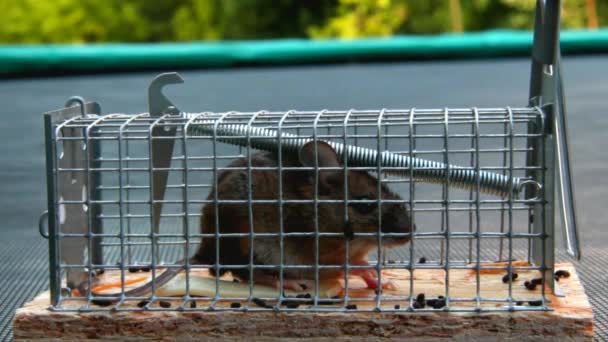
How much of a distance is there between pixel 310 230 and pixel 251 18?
13.9 metres

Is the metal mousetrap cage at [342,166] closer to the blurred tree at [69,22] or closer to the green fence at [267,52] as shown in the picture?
the green fence at [267,52]

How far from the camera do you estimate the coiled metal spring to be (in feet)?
8.36

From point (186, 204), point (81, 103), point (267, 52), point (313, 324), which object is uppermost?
point (267, 52)

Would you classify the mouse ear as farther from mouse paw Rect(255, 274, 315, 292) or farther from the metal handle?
the metal handle

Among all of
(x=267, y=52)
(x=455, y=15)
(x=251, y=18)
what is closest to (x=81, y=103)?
(x=267, y=52)

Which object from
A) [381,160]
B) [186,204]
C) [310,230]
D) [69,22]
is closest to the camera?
[186,204]

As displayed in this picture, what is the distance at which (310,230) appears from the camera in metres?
2.73

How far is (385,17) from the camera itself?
51.3 ft

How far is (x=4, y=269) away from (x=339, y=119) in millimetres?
1427

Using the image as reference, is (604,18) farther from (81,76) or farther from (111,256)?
(111,256)

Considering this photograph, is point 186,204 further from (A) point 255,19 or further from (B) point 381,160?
(A) point 255,19

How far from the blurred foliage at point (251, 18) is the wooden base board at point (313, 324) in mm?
13018

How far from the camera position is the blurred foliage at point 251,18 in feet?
50.8

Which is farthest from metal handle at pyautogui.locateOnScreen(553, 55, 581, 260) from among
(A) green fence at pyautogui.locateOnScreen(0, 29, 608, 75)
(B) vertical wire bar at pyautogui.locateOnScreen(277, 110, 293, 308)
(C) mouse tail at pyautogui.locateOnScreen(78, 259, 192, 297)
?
(A) green fence at pyautogui.locateOnScreen(0, 29, 608, 75)
